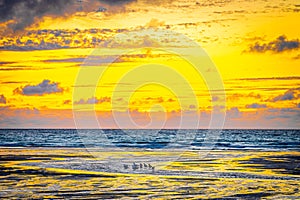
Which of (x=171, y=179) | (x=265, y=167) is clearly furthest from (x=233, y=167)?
(x=171, y=179)

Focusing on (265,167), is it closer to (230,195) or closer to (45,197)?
(230,195)

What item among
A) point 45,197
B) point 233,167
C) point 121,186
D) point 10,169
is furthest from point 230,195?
point 10,169

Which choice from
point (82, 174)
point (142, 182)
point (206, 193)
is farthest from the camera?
point (82, 174)

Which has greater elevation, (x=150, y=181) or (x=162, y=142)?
(x=162, y=142)

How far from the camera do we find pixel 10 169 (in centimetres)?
4091

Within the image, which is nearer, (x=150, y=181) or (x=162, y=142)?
(x=150, y=181)

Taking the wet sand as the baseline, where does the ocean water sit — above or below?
above

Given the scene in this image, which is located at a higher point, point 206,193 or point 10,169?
point 10,169

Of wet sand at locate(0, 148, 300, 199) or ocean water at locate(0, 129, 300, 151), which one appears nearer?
wet sand at locate(0, 148, 300, 199)

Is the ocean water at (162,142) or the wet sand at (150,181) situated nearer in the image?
the wet sand at (150,181)

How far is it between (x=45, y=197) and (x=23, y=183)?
576 cm

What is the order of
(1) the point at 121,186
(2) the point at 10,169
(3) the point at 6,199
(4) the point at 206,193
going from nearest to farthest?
(3) the point at 6,199
(4) the point at 206,193
(1) the point at 121,186
(2) the point at 10,169

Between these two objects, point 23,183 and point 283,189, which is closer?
point 283,189

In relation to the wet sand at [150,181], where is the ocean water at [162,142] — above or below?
→ above
